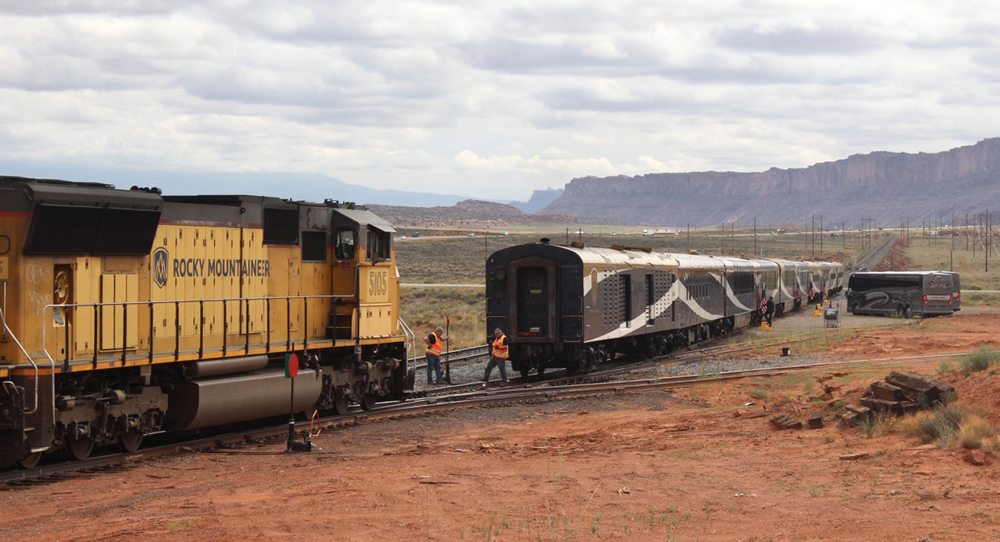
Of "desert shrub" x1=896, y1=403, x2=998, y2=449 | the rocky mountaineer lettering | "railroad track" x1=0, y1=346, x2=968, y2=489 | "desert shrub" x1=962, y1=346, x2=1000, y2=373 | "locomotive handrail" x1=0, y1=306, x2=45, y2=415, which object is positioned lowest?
"railroad track" x1=0, y1=346, x2=968, y2=489

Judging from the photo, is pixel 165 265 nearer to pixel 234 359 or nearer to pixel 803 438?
pixel 234 359

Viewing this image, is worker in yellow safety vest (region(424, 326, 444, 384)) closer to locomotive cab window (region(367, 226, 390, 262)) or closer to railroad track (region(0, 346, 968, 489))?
railroad track (region(0, 346, 968, 489))

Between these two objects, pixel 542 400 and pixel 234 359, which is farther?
pixel 542 400

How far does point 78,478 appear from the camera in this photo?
12.6 m

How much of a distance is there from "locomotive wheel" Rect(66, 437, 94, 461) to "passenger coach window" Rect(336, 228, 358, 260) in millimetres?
5992

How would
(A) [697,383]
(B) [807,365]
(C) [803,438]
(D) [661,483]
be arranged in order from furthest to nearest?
1. (B) [807,365]
2. (A) [697,383]
3. (C) [803,438]
4. (D) [661,483]

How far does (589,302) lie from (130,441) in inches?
506

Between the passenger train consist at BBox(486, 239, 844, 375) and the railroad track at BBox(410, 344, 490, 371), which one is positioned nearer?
the passenger train consist at BBox(486, 239, 844, 375)

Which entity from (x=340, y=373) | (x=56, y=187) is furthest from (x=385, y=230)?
(x=56, y=187)

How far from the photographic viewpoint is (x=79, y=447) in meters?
13.5

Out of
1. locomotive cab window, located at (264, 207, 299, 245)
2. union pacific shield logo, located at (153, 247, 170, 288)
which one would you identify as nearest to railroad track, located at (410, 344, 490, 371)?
locomotive cab window, located at (264, 207, 299, 245)

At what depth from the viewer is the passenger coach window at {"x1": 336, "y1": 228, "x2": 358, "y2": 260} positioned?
60.1ft

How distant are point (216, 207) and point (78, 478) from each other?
15.9 feet

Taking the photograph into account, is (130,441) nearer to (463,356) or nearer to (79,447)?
(79,447)
